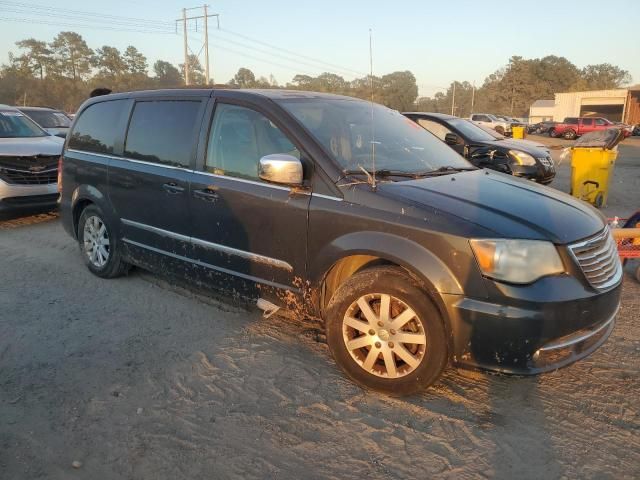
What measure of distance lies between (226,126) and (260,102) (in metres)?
0.35

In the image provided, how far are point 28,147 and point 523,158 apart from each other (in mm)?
8290

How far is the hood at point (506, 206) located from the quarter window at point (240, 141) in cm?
91

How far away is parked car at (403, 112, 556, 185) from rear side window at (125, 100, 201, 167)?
555cm

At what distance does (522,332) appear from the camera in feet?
8.54

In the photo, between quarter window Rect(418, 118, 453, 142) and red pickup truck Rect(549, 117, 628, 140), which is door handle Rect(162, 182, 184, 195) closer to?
quarter window Rect(418, 118, 453, 142)

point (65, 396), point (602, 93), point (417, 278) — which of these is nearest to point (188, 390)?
point (65, 396)

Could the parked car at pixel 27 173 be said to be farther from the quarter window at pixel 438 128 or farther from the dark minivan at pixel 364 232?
the quarter window at pixel 438 128

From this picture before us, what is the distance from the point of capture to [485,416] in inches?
111

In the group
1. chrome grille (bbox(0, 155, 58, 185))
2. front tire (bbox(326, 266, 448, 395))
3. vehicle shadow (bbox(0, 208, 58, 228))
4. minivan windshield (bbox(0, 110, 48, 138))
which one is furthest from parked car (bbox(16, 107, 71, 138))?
front tire (bbox(326, 266, 448, 395))

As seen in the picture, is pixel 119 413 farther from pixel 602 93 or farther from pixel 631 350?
pixel 602 93

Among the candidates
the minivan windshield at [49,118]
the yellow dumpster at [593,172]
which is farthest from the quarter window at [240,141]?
the minivan windshield at [49,118]

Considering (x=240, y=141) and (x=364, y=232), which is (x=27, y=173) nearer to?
(x=240, y=141)

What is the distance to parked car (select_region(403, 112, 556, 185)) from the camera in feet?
29.2

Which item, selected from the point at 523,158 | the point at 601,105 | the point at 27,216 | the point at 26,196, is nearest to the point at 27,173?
the point at 26,196
